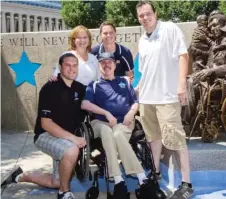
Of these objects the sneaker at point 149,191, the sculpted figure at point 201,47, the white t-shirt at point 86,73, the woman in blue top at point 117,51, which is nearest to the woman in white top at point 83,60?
the white t-shirt at point 86,73

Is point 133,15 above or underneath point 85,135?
above

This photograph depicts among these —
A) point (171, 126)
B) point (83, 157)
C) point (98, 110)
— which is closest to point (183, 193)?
point (171, 126)

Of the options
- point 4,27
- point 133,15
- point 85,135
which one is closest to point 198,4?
point 133,15

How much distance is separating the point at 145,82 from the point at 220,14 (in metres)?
1.99

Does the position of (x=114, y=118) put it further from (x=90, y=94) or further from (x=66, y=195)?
(x=66, y=195)

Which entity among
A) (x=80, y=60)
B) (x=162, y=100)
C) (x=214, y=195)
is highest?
(x=80, y=60)

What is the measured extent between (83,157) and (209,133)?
1780 mm

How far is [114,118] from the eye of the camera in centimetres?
397

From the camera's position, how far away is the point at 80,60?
4395 mm

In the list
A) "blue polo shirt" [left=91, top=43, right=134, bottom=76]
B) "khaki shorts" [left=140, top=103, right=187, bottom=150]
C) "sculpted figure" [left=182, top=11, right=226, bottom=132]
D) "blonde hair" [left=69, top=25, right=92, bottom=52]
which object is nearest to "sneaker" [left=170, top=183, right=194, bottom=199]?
"khaki shorts" [left=140, top=103, right=187, bottom=150]

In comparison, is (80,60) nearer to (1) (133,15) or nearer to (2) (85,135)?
(2) (85,135)

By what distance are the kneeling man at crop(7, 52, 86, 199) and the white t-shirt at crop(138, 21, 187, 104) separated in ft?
2.28

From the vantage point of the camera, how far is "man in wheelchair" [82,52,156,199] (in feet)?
12.4

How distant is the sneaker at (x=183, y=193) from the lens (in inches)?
151
